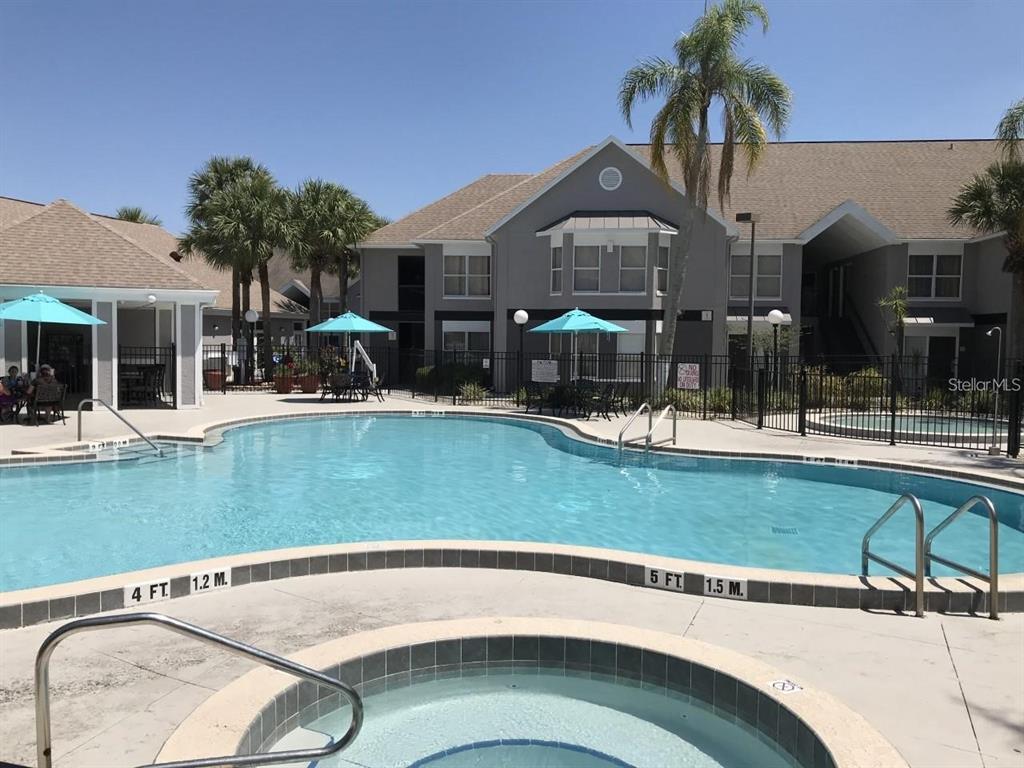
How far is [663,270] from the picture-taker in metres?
26.7

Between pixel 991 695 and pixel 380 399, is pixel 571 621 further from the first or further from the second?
pixel 380 399

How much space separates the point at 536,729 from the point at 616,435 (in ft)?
42.5

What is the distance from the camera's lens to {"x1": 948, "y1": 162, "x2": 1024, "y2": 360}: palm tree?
2292cm

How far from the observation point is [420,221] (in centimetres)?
3212

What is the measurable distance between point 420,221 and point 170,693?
28915 mm

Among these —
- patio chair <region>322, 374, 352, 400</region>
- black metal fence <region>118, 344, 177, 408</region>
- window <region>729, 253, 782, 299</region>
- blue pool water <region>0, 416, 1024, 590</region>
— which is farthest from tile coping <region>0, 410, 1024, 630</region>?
window <region>729, 253, 782, 299</region>

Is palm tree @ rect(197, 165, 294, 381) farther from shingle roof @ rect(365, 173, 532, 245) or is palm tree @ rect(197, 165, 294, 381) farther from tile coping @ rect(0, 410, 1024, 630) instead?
tile coping @ rect(0, 410, 1024, 630)

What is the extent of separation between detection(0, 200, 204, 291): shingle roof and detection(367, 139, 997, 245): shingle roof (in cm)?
1058

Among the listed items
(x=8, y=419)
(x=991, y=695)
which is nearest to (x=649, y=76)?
(x=8, y=419)

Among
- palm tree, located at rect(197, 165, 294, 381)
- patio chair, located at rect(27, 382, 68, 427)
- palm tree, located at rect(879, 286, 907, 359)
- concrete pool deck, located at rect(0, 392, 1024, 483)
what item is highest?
palm tree, located at rect(197, 165, 294, 381)

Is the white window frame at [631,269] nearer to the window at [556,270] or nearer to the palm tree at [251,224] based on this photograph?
the window at [556,270]

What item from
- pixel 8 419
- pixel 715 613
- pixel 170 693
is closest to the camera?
pixel 170 693

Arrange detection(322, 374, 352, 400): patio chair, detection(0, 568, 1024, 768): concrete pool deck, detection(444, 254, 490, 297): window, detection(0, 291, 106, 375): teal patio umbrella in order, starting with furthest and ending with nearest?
1. detection(444, 254, 490, 297): window
2. detection(322, 374, 352, 400): patio chair
3. detection(0, 291, 106, 375): teal patio umbrella
4. detection(0, 568, 1024, 768): concrete pool deck

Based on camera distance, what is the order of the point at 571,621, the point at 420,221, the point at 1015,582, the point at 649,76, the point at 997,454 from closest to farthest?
the point at 571,621
the point at 1015,582
the point at 997,454
the point at 649,76
the point at 420,221
